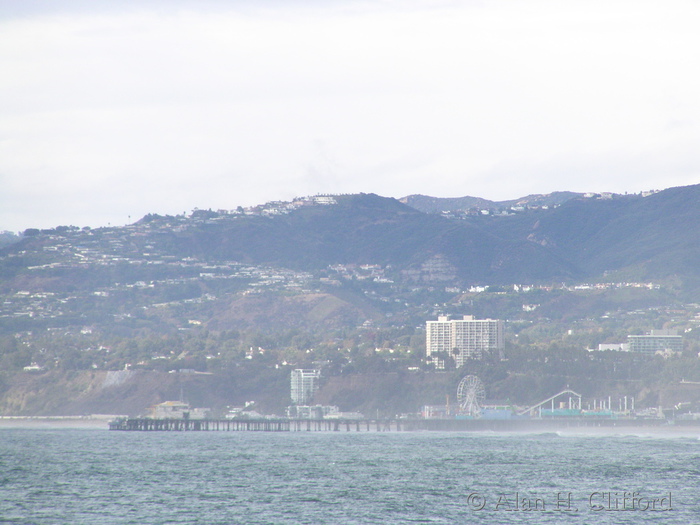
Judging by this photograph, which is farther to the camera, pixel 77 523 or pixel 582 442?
pixel 582 442

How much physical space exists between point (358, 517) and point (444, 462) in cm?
4276

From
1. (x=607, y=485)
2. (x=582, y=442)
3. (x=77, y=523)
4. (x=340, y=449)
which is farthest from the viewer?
(x=582, y=442)

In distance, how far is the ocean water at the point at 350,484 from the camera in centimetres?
7119

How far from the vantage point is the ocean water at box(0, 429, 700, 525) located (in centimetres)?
7119

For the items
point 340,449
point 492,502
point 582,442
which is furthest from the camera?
point 582,442

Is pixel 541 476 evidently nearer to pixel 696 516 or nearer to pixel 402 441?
pixel 696 516

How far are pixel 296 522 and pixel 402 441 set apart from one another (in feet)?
297

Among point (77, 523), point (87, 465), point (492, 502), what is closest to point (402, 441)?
point (87, 465)

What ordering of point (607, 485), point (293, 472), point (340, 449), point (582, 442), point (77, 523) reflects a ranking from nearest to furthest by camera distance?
1. point (77, 523)
2. point (607, 485)
3. point (293, 472)
4. point (340, 449)
5. point (582, 442)

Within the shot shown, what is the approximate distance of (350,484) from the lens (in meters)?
89.1

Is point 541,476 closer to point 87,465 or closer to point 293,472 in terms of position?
point 293,472

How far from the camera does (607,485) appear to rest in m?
87.3

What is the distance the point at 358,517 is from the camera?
7012 cm

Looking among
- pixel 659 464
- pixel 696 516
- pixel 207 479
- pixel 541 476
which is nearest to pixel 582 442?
pixel 659 464
